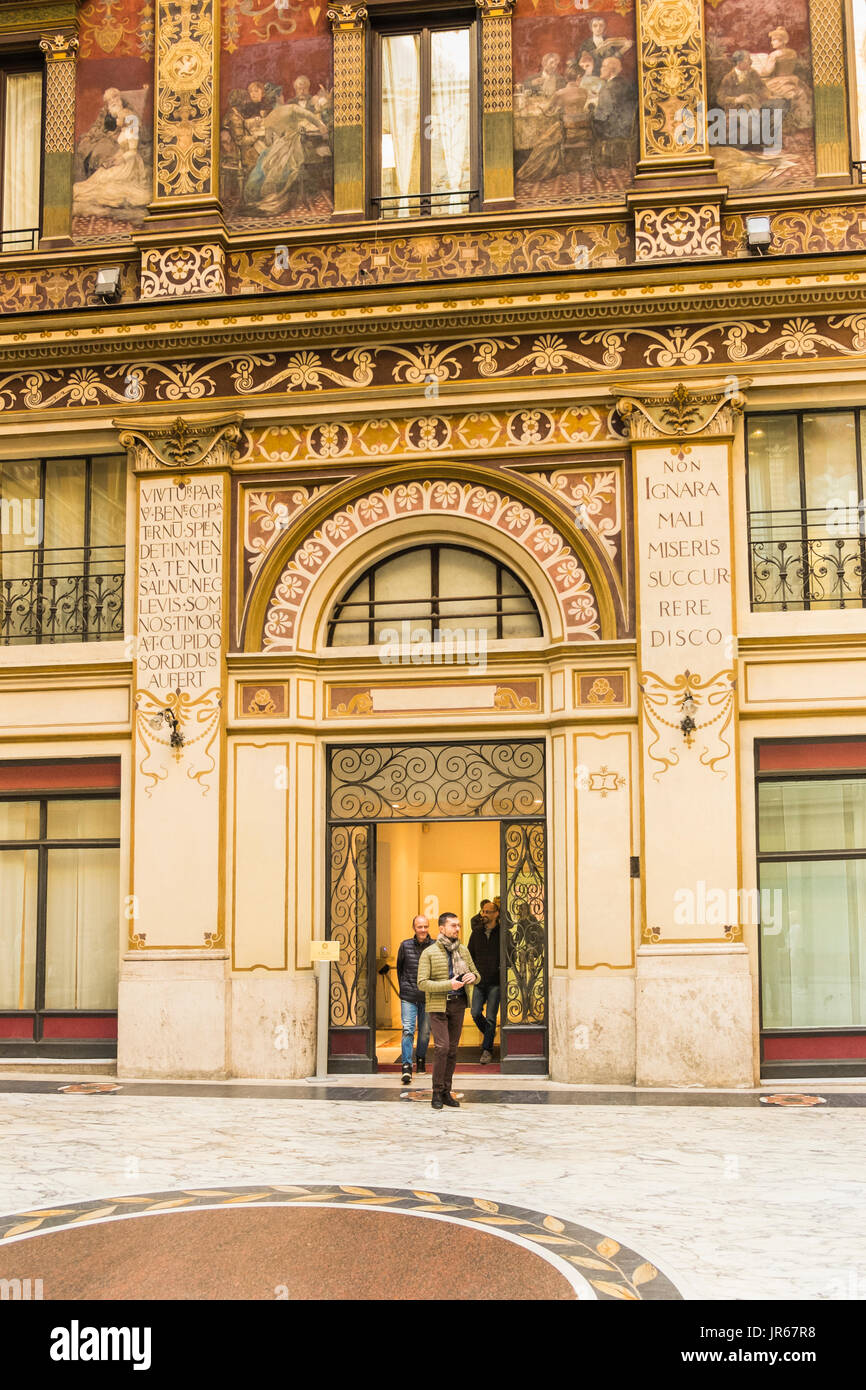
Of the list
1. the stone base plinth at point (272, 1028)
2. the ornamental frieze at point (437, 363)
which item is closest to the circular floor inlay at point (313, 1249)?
the stone base plinth at point (272, 1028)

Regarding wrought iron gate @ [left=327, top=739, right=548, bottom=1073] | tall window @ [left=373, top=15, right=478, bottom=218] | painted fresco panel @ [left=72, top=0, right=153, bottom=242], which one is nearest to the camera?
wrought iron gate @ [left=327, top=739, right=548, bottom=1073]

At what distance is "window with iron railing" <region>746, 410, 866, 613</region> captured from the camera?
1416 centimetres

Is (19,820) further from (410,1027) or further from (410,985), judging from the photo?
(410,1027)

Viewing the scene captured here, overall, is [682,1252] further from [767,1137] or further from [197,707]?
[197,707]

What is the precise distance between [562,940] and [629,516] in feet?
14.8

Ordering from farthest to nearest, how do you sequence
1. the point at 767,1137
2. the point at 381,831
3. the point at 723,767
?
the point at 381,831 → the point at 723,767 → the point at 767,1137

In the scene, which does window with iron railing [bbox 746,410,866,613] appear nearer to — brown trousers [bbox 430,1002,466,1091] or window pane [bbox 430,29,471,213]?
window pane [bbox 430,29,471,213]

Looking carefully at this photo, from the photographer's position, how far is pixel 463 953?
1266 cm

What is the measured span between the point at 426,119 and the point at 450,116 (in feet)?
0.90

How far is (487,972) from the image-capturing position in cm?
1484

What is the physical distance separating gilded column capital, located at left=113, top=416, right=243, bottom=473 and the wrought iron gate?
3.53 m

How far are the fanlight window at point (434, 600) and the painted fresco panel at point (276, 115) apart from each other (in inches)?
163

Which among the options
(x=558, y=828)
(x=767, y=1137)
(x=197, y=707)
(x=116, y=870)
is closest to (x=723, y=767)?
(x=558, y=828)

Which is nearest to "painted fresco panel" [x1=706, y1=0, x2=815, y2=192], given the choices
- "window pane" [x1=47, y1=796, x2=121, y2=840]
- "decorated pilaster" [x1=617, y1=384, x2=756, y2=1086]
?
"decorated pilaster" [x1=617, y1=384, x2=756, y2=1086]
